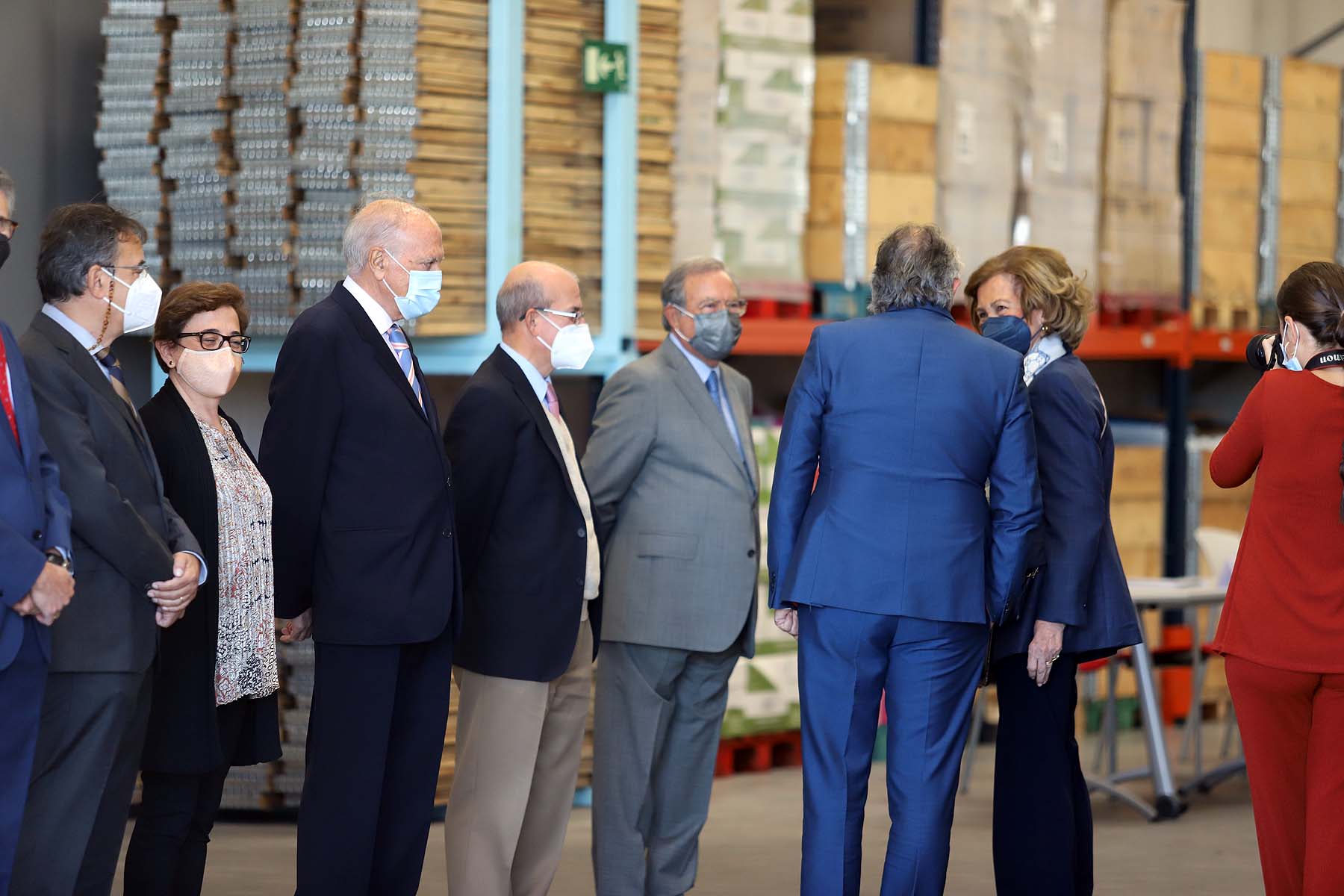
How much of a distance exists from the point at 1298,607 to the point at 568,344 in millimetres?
1967

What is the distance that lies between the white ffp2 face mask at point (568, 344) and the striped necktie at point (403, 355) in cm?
53

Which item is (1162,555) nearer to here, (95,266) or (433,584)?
(433,584)

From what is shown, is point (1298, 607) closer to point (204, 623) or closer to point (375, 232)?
point (375, 232)

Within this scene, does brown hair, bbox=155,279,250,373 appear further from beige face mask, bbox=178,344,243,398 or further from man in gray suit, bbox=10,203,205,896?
man in gray suit, bbox=10,203,205,896

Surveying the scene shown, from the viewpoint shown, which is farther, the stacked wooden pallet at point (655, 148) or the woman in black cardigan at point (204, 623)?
the stacked wooden pallet at point (655, 148)

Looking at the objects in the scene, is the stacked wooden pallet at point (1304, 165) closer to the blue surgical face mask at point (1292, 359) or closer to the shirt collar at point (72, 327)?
the blue surgical face mask at point (1292, 359)

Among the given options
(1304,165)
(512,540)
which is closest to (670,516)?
(512,540)

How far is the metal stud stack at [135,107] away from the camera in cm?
635

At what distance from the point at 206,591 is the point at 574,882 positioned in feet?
6.57

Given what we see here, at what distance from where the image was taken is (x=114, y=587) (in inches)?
140

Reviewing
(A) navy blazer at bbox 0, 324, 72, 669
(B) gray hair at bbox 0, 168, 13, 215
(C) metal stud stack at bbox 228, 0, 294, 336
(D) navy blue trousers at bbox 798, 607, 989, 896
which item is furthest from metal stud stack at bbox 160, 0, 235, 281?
(D) navy blue trousers at bbox 798, 607, 989, 896

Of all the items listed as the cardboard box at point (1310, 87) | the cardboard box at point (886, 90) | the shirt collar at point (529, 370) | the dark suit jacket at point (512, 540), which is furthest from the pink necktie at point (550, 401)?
the cardboard box at point (1310, 87)

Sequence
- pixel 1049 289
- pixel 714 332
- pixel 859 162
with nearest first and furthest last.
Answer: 1. pixel 1049 289
2. pixel 714 332
3. pixel 859 162

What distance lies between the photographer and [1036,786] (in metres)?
Answer: 4.42
